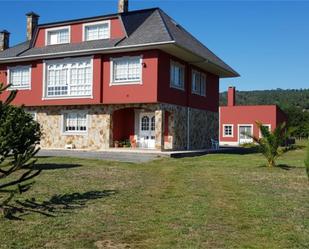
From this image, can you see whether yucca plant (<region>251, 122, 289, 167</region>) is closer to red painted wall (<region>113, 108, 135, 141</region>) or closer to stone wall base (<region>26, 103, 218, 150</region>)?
stone wall base (<region>26, 103, 218, 150</region>)

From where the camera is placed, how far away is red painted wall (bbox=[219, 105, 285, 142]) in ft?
154

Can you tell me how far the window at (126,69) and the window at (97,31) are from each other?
2269mm

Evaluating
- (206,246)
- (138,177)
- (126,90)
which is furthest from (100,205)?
(126,90)

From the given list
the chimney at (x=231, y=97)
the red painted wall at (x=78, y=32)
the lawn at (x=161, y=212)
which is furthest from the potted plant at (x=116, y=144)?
the chimney at (x=231, y=97)

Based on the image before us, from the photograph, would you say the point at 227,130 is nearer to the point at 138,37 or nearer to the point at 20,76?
the point at 20,76

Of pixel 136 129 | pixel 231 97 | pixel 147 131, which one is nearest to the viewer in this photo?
pixel 147 131

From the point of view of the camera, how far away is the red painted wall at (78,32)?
2698 centimetres

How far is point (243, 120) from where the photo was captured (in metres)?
48.9

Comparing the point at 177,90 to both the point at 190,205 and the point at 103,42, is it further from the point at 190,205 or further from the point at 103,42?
the point at 190,205

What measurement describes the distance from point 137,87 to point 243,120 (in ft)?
84.4

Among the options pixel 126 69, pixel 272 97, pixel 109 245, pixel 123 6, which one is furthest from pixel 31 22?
pixel 272 97

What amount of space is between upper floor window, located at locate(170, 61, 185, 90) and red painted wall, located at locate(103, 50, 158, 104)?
2325 millimetres

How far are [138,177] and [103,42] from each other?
14241 millimetres

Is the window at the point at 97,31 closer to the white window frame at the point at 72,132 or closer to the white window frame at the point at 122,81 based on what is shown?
the white window frame at the point at 122,81
